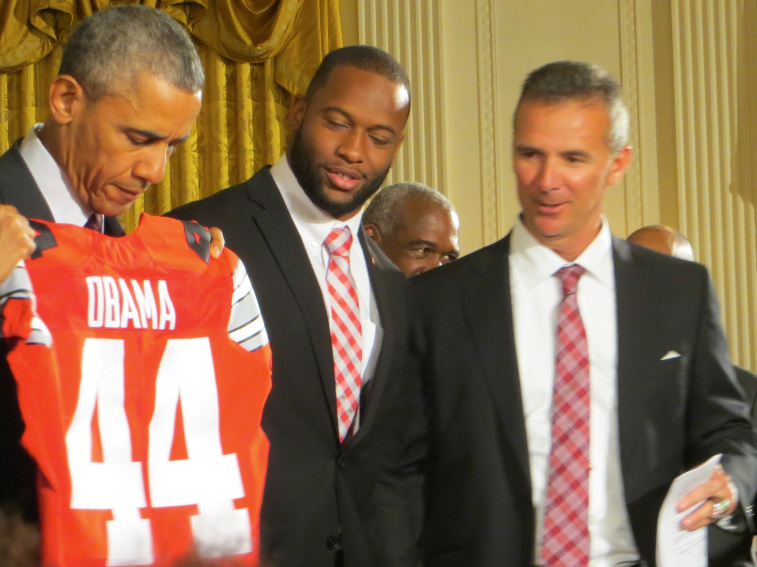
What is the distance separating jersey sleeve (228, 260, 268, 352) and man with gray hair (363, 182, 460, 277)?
183 centimetres

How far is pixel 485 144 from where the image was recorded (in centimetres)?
480

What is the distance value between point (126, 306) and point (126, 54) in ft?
1.25

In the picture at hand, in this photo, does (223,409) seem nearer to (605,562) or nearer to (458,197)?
(605,562)

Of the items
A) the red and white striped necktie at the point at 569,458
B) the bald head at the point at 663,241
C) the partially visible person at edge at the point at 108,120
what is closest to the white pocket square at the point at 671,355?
the red and white striped necktie at the point at 569,458

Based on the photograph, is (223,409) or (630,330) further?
(630,330)

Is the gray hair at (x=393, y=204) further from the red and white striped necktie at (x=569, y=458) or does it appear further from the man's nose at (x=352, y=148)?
the red and white striped necktie at (x=569, y=458)

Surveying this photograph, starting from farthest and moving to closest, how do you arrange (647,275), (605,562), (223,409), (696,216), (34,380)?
(696,216)
(647,275)
(605,562)
(223,409)
(34,380)

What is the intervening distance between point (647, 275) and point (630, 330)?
0.42 ft

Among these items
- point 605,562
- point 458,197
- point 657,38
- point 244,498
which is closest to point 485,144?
point 458,197

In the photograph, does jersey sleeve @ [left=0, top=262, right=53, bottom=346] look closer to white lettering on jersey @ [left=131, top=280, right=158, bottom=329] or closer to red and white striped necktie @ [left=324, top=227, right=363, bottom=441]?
white lettering on jersey @ [left=131, top=280, right=158, bottom=329]

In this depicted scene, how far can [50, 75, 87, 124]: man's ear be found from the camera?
134cm

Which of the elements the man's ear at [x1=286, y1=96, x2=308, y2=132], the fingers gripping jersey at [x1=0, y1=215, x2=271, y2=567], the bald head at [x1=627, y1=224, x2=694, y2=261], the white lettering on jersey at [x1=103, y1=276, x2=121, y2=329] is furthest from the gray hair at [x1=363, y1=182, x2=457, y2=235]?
the white lettering on jersey at [x1=103, y1=276, x2=121, y2=329]

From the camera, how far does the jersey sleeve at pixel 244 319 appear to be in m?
1.33

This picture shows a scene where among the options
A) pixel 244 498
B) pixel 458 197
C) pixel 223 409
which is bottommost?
pixel 244 498
